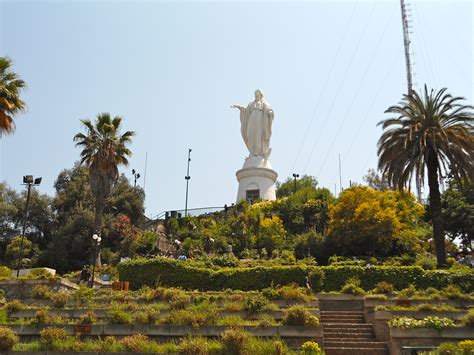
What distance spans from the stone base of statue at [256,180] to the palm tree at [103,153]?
576 inches

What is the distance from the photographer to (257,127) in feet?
160

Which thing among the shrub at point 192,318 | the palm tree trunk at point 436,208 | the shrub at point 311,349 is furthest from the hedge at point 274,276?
the shrub at point 311,349

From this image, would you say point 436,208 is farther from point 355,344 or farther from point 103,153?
point 103,153

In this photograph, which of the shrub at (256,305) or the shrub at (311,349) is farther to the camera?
the shrub at (256,305)

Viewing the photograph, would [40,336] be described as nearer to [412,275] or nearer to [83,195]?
[412,275]

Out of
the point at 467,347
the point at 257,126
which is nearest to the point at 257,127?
the point at 257,126

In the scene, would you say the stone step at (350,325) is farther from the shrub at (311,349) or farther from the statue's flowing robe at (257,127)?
the statue's flowing robe at (257,127)

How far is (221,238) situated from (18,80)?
17.4m

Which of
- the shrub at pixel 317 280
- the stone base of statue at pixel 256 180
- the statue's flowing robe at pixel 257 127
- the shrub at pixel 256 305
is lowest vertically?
the shrub at pixel 256 305

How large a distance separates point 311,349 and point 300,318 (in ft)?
5.68

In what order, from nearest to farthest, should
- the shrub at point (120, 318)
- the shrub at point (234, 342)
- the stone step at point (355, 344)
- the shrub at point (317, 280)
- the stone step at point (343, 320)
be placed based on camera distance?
the shrub at point (234, 342), the stone step at point (355, 344), the shrub at point (120, 318), the stone step at point (343, 320), the shrub at point (317, 280)

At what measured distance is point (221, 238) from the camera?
116 ft

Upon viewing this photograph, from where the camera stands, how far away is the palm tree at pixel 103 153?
3291 cm

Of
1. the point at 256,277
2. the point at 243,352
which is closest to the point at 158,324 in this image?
the point at 243,352
